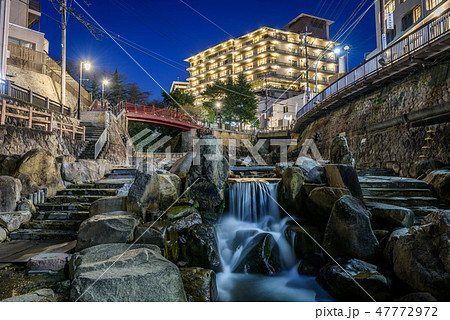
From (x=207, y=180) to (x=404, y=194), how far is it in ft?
23.9

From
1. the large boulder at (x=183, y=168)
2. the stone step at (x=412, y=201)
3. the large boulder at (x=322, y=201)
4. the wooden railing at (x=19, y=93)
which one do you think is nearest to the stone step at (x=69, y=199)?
the large boulder at (x=183, y=168)

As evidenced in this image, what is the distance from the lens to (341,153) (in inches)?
495

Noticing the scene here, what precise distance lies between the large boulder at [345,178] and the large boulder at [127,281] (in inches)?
254

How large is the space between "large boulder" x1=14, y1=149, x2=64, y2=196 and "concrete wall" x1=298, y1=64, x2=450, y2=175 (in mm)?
15562

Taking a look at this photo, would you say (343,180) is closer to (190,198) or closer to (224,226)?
(224,226)

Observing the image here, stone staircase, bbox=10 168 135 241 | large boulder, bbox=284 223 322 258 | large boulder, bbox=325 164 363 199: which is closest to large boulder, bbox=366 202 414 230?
large boulder, bbox=325 164 363 199

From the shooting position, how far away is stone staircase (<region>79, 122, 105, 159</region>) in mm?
16031

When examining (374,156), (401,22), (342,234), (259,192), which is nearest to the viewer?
(342,234)

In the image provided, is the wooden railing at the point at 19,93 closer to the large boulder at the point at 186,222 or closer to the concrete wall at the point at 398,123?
the large boulder at the point at 186,222

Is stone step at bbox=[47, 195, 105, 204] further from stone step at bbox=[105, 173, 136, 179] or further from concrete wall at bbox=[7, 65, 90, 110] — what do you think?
concrete wall at bbox=[7, 65, 90, 110]

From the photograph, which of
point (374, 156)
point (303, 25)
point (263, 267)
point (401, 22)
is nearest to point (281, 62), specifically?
point (303, 25)

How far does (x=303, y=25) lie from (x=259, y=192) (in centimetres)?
6922

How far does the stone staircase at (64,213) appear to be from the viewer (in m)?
6.57

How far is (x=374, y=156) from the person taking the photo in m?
16.0
